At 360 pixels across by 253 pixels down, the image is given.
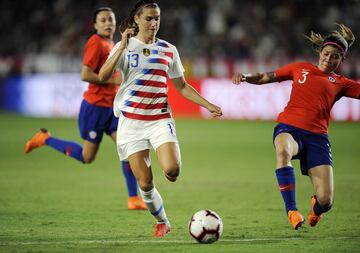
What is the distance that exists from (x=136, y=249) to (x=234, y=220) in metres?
2.23

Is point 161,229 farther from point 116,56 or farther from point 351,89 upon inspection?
point 351,89

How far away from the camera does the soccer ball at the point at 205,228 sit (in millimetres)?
7469

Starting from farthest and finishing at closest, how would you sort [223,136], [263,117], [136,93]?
[263,117] < [223,136] < [136,93]

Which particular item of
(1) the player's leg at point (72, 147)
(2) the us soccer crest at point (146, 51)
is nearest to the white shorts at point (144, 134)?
(2) the us soccer crest at point (146, 51)

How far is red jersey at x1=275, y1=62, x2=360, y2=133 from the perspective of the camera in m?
8.30

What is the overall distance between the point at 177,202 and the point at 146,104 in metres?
3.18

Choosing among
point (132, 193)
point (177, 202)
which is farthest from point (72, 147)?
point (177, 202)

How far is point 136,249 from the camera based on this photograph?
720 centimetres

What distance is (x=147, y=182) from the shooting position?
7883 mm

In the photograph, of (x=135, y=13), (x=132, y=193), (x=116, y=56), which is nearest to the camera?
(x=116, y=56)

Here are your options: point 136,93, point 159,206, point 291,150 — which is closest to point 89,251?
point 159,206

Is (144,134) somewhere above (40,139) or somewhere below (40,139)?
above

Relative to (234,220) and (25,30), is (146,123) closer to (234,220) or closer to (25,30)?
(234,220)

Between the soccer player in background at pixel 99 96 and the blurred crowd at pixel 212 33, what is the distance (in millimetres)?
14612
